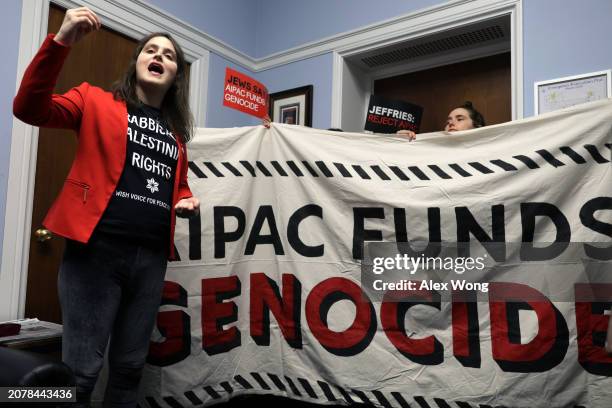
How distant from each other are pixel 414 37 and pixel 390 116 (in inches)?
33.0

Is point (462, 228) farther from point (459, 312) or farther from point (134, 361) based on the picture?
point (134, 361)

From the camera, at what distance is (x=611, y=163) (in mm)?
1332

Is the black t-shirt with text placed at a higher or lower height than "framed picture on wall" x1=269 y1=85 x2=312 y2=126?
lower

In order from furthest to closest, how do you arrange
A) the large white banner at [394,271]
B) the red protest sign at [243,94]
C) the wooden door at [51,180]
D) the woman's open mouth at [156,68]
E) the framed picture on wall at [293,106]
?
1. the framed picture on wall at [293,106]
2. the wooden door at [51,180]
3. the red protest sign at [243,94]
4. the large white banner at [394,271]
5. the woman's open mouth at [156,68]

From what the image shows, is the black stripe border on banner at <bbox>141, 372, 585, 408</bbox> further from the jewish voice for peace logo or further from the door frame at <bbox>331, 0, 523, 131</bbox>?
the door frame at <bbox>331, 0, 523, 131</bbox>

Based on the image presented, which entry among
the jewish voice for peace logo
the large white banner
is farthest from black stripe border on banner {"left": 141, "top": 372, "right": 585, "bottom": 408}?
the jewish voice for peace logo

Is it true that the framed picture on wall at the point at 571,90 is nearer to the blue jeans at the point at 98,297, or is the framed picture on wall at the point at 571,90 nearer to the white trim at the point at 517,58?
the white trim at the point at 517,58

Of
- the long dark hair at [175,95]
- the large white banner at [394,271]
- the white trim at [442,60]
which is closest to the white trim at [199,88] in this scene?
the large white banner at [394,271]

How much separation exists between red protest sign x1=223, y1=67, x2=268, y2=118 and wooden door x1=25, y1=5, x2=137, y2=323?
0.84 meters

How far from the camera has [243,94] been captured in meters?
1.59

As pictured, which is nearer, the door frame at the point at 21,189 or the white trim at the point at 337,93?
the door frame at the point at 21,189

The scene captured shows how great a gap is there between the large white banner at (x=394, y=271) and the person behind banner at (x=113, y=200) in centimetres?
40

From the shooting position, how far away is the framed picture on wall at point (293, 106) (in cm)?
253

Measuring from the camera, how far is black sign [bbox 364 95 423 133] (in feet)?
5.30
